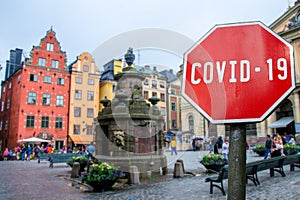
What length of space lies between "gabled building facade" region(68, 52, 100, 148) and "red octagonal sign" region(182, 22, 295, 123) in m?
39.0

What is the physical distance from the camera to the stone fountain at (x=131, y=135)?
447 inches

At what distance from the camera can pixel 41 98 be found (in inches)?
1460

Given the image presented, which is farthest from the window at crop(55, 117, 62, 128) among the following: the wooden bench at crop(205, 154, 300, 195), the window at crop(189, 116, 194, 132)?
the wooden bench at crop(205, 154, 300, 195)

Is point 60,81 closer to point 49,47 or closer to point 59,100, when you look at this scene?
point 59,100

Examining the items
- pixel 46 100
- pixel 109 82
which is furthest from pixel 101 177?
pixel 109 82

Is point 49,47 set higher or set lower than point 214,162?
higher

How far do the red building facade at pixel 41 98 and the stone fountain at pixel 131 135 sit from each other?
88.0ft

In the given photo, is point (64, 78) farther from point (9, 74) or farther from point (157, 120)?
point (157, 120)

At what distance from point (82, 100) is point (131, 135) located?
30.6m

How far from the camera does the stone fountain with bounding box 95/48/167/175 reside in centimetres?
1134

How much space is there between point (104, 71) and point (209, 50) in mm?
45335

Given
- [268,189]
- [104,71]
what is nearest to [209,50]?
[268,189]

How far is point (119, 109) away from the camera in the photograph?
466 inches

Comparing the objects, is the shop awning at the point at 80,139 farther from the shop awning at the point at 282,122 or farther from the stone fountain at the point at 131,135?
the stone fountain at the point at 131,135
